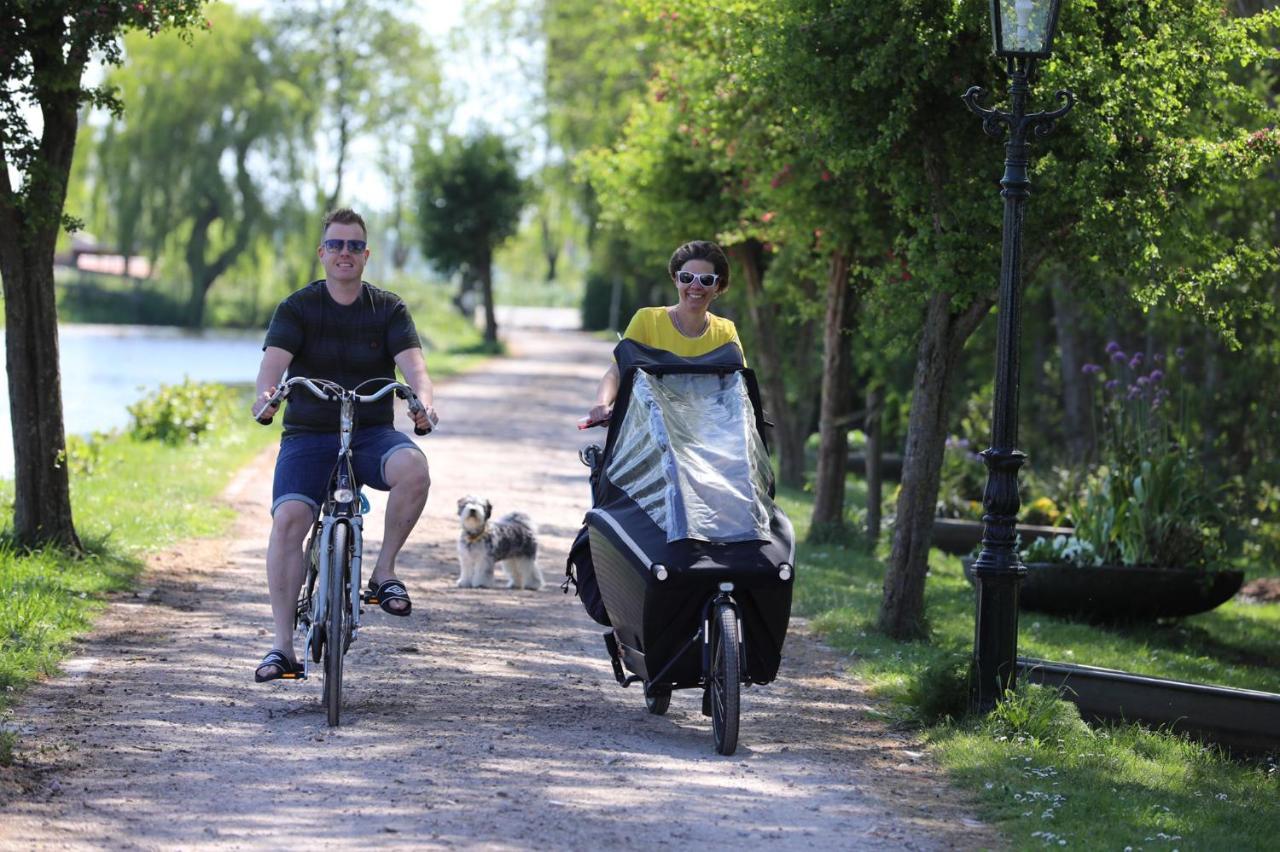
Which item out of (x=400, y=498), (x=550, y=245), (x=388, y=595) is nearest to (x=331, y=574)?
(x=388, y=595)

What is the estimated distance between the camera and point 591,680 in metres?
8.46

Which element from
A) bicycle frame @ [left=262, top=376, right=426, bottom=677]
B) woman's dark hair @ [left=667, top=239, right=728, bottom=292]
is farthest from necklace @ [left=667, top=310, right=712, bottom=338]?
bicycle frame @ [left=262, top=376, right=426, bottom=677]

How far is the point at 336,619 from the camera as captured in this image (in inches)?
265

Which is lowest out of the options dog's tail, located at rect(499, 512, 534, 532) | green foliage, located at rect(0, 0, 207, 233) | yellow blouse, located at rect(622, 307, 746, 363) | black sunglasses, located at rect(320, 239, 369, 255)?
dog's tail, located at rect(499, 512, 534, 532)

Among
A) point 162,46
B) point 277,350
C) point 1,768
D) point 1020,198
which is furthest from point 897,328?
point 162,46

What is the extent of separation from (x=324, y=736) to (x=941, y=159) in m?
5.28

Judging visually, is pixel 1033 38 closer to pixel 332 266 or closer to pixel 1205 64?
pixel 1205 64

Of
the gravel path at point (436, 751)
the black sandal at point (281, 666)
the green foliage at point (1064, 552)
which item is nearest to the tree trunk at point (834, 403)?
the green foliage at point (1064, 552)

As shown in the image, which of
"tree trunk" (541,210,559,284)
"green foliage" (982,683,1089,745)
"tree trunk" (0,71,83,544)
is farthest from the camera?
"tree trunk" (541,210,559,284)

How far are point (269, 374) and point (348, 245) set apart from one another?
649mm

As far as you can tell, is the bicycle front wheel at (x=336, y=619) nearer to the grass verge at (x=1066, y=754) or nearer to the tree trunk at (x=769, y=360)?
the grass verge at (x=1066, y=754)

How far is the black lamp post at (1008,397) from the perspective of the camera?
7.73 meters

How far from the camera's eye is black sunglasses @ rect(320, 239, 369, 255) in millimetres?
7254

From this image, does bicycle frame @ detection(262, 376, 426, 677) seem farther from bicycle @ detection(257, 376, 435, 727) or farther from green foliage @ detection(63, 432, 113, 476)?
green foliage @ detection(63, 432, 113, 476)
